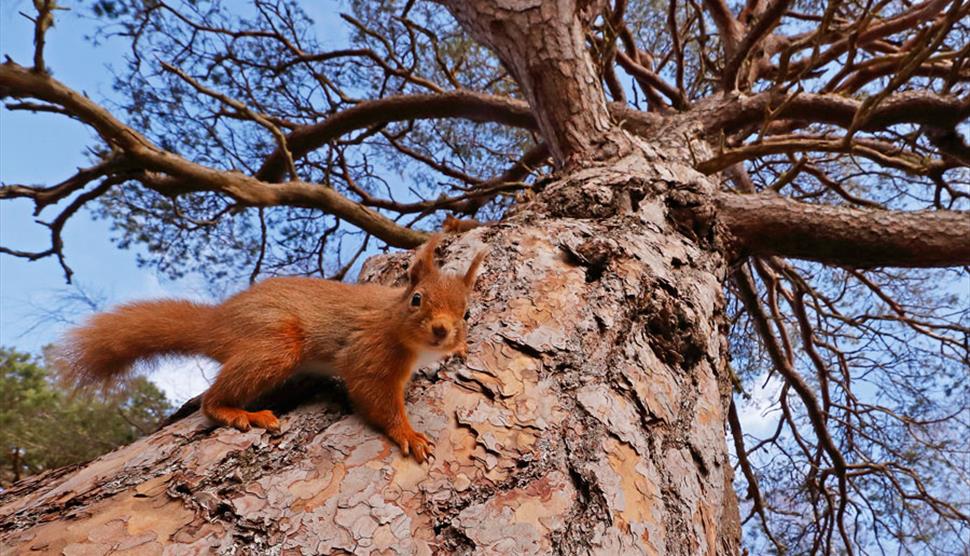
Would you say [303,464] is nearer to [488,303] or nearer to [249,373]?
[249,373]

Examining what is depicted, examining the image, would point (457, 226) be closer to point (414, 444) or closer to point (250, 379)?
point (250, 379)

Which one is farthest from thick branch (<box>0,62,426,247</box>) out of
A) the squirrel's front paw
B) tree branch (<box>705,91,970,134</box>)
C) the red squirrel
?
tree branch (<box>705,91,970,134</box>)

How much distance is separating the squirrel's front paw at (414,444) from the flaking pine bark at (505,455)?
0.05 feet

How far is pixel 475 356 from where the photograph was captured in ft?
3.58

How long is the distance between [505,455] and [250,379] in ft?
1.63

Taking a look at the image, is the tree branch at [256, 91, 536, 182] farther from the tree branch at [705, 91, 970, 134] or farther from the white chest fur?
the white chest fur

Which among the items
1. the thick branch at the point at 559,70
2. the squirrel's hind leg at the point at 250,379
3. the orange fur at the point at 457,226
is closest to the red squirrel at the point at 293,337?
the squirrel's hind leg at the point at 250,379

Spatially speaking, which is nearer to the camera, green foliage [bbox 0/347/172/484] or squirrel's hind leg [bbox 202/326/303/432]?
squirrel's hind leg [bbox 202/326/303/432]

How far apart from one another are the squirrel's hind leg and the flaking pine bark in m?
0.04

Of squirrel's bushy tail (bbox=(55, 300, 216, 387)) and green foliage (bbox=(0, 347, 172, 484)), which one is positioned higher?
squirrel's bushy tail (bbox=(55, 300, 216, 387))

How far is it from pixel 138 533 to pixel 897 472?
4096mm

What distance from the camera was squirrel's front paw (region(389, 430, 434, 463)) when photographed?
0.89 meters

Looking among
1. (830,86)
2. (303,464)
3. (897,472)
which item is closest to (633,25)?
(830,86)

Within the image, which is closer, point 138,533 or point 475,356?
point 138,533
